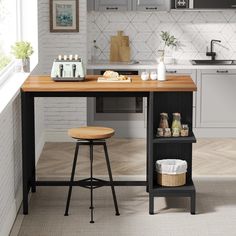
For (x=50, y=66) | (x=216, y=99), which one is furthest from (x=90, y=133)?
(x=216, y=99)

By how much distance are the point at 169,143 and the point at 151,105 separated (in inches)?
16.4

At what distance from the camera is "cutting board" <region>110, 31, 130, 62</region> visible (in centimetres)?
909

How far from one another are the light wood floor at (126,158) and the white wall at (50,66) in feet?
0.78

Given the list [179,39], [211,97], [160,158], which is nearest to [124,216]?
[160,158]

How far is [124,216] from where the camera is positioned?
5.95 metres

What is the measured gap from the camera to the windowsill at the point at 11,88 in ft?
17.9

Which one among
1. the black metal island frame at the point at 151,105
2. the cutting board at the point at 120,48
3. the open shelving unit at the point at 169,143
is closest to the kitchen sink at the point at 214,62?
the cutting board at the point at 120,48

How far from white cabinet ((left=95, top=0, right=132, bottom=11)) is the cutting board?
35 cm

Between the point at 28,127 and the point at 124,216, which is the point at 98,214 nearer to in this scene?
the point at 124,216

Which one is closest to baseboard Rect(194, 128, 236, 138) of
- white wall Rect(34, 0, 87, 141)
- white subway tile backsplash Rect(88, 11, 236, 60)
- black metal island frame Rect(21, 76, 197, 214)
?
white subway tile backsplash Rect(88, 11, 236, 60)

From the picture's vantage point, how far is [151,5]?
8.88 metres

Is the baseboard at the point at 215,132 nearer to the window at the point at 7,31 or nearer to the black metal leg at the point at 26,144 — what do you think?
the window at the point at 7,31

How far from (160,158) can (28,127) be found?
3.71ft

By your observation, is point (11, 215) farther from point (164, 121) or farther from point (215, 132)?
point (215, 132)
